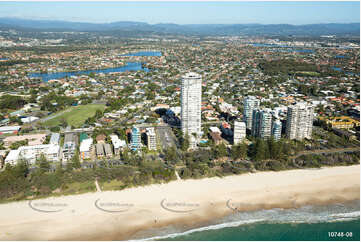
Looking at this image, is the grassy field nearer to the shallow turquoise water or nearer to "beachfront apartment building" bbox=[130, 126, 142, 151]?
"beachfront apartment building" bbox=[130, 126, 142, 151]

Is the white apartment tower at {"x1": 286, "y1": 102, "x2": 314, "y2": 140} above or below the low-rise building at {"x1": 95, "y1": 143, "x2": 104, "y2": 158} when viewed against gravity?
above

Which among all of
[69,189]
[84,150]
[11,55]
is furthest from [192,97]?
[11,55]

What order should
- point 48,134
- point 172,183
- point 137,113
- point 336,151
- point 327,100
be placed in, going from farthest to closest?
point 327,100, point 137,113, point 48,134, point 336,151, point 172,183

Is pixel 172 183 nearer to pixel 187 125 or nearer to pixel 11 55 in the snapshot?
pixel 187 125

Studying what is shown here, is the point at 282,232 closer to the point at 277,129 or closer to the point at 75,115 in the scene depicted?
the point at 277,129

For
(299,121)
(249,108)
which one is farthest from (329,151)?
(249,108)

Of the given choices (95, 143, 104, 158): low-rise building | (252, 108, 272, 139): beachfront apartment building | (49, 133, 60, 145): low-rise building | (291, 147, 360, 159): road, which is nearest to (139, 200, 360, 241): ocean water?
(291, 147, 360, 159): road

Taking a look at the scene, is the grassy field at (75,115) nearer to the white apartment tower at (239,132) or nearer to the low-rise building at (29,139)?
the low-rise building at (29,139)
